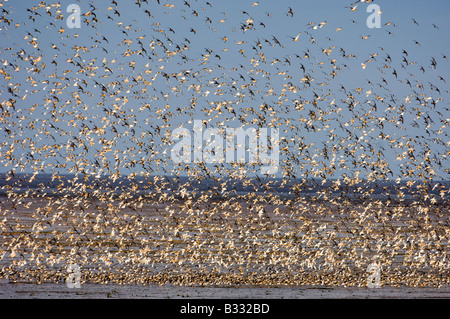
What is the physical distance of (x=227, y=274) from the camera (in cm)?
1174

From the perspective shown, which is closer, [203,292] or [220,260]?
[203,292]

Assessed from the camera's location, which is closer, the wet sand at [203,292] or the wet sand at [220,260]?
the wet sand at [203,292]

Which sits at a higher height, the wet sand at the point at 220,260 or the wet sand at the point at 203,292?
the wet sand at the point at 220,260

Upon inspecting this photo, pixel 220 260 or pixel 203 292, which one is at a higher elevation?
pixel 220 260

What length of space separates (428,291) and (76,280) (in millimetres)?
7228

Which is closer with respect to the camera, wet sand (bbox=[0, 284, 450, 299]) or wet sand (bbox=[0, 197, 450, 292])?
wet sand (bbox=[0, 284, 450, 299])

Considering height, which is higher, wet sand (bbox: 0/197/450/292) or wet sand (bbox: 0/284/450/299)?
wet sand (bbox: 0/197/450/292)

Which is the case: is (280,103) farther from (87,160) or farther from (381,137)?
(87,160)
